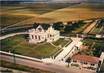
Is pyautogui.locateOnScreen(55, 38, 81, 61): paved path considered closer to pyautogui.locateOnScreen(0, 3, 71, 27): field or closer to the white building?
the white building

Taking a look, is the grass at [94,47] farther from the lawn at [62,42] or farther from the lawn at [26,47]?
the lawn at [26,47]

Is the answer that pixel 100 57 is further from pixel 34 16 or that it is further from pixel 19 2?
pixel 19 2

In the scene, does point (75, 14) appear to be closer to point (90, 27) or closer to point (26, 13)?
point (90, 27)

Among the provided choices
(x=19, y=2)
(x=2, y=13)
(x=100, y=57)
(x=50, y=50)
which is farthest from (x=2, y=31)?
(x=100, y=57)

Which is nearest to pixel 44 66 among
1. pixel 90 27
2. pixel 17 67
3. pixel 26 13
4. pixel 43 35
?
pixel 17 67

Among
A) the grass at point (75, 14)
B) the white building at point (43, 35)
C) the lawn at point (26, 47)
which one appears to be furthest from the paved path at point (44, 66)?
the grass at point (75, 14)

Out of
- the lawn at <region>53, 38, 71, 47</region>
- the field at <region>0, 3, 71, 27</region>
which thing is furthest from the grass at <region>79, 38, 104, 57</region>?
the field at <region>0, 3, 71, 27</region>
